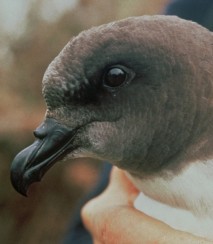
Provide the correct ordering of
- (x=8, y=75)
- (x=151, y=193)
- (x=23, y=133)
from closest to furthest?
(x=151, y=193), (x=23, y=133), (x=8, y=75)

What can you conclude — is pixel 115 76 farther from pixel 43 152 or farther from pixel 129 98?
pixel 43 152

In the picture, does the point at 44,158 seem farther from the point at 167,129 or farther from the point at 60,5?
the point at 60,5

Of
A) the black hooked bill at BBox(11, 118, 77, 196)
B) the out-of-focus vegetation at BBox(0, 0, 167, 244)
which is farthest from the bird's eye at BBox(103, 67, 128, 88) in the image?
the out-of-focus vegetation at BBox(0, 0, 167, 244)

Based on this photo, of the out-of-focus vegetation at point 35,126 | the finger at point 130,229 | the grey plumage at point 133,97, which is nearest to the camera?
the grey plumage at point 133,97

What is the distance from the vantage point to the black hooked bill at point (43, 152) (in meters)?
1.31

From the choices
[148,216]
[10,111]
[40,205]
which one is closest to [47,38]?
[10,111]

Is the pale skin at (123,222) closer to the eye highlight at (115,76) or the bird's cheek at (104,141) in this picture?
the bird's cheek at (104,141)

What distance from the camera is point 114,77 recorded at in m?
1.27

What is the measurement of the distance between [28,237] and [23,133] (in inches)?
27.1

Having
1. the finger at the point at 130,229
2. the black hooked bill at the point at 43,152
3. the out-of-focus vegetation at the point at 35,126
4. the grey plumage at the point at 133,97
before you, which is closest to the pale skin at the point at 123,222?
the finger at the point at 130,229

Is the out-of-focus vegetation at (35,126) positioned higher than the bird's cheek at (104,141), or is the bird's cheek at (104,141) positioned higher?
the bird's cheek at (104,141)

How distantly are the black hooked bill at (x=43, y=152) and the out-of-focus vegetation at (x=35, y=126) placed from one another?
112 inches

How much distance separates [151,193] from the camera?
1432mm

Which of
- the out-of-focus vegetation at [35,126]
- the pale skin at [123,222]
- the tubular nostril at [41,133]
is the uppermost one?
the tubular nostril at [41,133]
